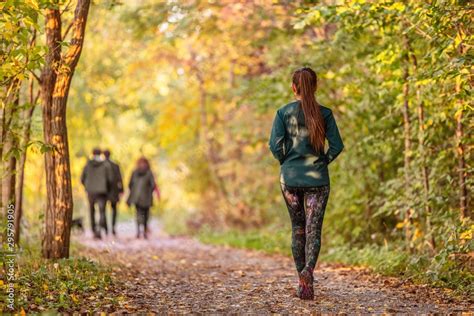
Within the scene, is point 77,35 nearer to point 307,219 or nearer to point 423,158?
point 307,219

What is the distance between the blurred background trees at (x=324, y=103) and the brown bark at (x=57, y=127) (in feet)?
1.49

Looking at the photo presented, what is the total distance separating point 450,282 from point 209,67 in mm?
13308

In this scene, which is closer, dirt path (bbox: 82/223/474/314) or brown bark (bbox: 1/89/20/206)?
dirt path (bbox: 82/223/474/314)

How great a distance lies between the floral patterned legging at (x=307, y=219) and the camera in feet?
23.1

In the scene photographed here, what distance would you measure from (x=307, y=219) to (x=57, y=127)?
345 centimetres

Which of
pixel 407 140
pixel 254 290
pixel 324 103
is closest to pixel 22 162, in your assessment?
pixel 254 290

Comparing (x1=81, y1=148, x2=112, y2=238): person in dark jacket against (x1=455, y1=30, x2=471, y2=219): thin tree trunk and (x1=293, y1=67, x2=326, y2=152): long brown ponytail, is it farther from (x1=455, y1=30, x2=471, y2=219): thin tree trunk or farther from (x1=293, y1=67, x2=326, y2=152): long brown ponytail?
(x1=293, y1=67, x2=326, y2=152): long brown ponytail

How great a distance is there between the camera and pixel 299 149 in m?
6.98

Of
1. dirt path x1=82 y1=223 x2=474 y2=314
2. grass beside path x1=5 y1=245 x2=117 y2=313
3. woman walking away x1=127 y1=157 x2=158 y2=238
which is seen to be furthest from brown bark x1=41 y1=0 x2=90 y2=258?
woman walking away x1=127 y1=157 x2=158 y2=238

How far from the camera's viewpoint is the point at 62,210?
29.3 ft

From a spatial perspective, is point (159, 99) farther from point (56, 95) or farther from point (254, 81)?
point (56, 95)

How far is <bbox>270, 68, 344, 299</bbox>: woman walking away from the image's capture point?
22.8 feet

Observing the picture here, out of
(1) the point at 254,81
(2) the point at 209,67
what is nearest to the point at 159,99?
(2) the point at 209,67

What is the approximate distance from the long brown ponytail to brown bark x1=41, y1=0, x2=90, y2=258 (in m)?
3.12
